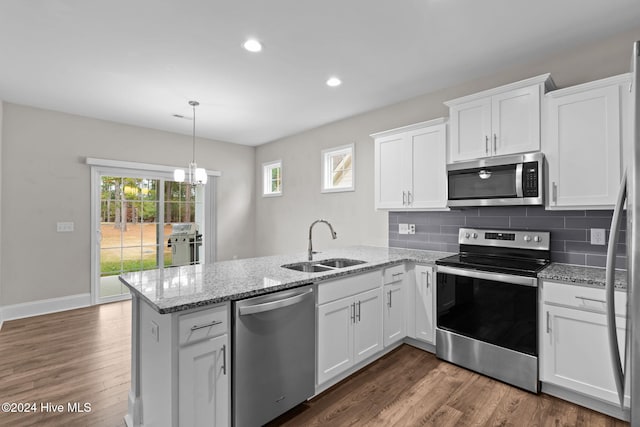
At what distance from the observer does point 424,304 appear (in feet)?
9.53

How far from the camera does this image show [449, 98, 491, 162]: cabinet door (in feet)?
8.91

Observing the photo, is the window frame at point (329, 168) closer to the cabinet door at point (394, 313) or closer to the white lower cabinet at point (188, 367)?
the cabinet door at point (394, 313)

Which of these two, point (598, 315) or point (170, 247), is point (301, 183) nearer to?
point (170, 247)

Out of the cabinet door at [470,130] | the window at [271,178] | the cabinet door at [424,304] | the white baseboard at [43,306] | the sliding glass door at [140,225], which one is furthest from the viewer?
the window at [271,178]

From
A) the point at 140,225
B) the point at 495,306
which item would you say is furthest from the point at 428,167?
the point at 140,225

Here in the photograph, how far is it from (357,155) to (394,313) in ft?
7.30

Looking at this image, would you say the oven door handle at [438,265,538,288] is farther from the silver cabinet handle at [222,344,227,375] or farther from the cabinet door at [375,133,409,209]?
the silver cabinet handle at [222,344,227,375]

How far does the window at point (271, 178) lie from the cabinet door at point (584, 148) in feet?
13.9

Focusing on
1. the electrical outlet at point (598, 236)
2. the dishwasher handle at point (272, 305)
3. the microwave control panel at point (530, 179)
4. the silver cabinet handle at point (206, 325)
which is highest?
the microwave control panel at point (530, 179)

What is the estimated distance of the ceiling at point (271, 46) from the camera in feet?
6.92

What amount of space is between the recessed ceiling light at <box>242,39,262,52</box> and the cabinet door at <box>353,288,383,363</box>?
219 cm

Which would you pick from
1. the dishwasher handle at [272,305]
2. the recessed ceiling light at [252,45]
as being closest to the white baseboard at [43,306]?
the dishwasher handle at [272,305]

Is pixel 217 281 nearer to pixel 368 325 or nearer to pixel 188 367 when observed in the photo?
pixel 188 367

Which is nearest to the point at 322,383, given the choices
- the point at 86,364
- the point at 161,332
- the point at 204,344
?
the point at 204,344
